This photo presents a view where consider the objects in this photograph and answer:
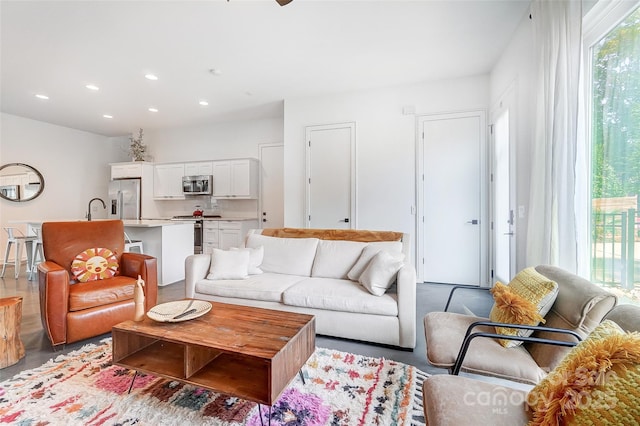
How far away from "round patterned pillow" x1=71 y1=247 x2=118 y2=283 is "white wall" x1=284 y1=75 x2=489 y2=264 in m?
3.15

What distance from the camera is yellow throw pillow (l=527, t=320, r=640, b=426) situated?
0.69m

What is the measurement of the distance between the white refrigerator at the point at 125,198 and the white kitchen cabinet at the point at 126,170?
115 mm

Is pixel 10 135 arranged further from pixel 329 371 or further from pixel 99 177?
pixel 329 371

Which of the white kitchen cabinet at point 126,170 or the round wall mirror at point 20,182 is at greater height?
the white kitchen cabinet at point 126,170

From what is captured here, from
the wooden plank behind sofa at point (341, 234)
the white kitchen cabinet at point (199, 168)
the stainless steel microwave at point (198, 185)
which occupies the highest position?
the white kitchen cabinet at point (199, 168)

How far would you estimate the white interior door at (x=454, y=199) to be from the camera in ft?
12.9

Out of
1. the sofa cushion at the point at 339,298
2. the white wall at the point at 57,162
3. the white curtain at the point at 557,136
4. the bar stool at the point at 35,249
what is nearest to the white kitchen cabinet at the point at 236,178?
the bar stool at the point at 35,249

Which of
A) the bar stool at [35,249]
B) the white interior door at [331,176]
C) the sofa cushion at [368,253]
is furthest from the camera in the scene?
the white interior door at [331,176]

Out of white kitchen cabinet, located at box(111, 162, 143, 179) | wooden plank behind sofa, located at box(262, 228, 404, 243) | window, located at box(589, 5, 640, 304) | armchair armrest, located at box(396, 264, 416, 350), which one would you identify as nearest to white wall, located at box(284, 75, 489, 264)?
wooden plank behind sofa, located at box(262, 228, 404, 243)

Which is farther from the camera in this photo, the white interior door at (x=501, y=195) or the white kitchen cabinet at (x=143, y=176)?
the white kitchen cabinet at (x=143, y=176)

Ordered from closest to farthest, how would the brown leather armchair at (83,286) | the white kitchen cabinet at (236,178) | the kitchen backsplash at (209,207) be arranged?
the brown leather armchair at (83,286)
the white kitchen cabinet at (236,178)
the kitchen backsplash at (209,207)

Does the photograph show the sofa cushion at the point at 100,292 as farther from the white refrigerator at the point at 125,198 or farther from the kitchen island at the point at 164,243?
the white refrigerator at the point at 125,198

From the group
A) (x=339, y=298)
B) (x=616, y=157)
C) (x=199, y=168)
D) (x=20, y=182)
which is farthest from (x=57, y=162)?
(x=616, y=157)

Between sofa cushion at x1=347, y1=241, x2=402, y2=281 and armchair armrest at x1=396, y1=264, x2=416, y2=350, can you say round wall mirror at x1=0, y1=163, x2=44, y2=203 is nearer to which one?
sofa cushion at x1=347, y1=241, x2=402, y2=281
